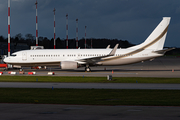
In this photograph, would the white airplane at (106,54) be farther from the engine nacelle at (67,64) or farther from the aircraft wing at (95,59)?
the engine nacelle at (67,64)

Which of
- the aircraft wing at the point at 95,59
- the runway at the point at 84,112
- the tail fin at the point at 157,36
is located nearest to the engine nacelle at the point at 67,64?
the aircraft wing at the point at 95,59

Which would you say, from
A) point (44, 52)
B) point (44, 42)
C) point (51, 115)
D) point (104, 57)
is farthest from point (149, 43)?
point (44, 42)

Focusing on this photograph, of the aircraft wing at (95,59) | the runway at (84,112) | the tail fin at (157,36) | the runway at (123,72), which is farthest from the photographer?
the tail fin at (157,36)

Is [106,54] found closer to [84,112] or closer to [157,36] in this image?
[157,36]

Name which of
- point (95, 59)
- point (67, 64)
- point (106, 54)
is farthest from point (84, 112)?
point (106, 54)

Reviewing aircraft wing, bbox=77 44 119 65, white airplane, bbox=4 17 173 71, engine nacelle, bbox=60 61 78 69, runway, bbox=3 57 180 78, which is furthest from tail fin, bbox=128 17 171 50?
engine nacelle, bbox=60 61 78 69

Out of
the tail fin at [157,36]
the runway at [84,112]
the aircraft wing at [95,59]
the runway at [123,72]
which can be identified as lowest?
the runway at [84,112]

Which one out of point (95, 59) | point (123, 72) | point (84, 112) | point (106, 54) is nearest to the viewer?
point (84, 112)

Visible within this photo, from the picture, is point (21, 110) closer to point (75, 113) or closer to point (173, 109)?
point (75, 113)

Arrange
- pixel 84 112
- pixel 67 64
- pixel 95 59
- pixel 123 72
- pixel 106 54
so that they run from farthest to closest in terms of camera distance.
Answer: pixel 106 54 → pixel 95 59 → pixel 123 72 → pixel 67 64 → pixel 84 112

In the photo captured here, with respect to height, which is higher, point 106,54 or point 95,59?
point 106,54

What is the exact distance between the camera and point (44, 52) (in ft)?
141

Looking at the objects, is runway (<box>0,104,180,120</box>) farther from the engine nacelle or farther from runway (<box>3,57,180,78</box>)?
the engine nacelle

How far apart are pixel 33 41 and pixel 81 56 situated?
149 metres
